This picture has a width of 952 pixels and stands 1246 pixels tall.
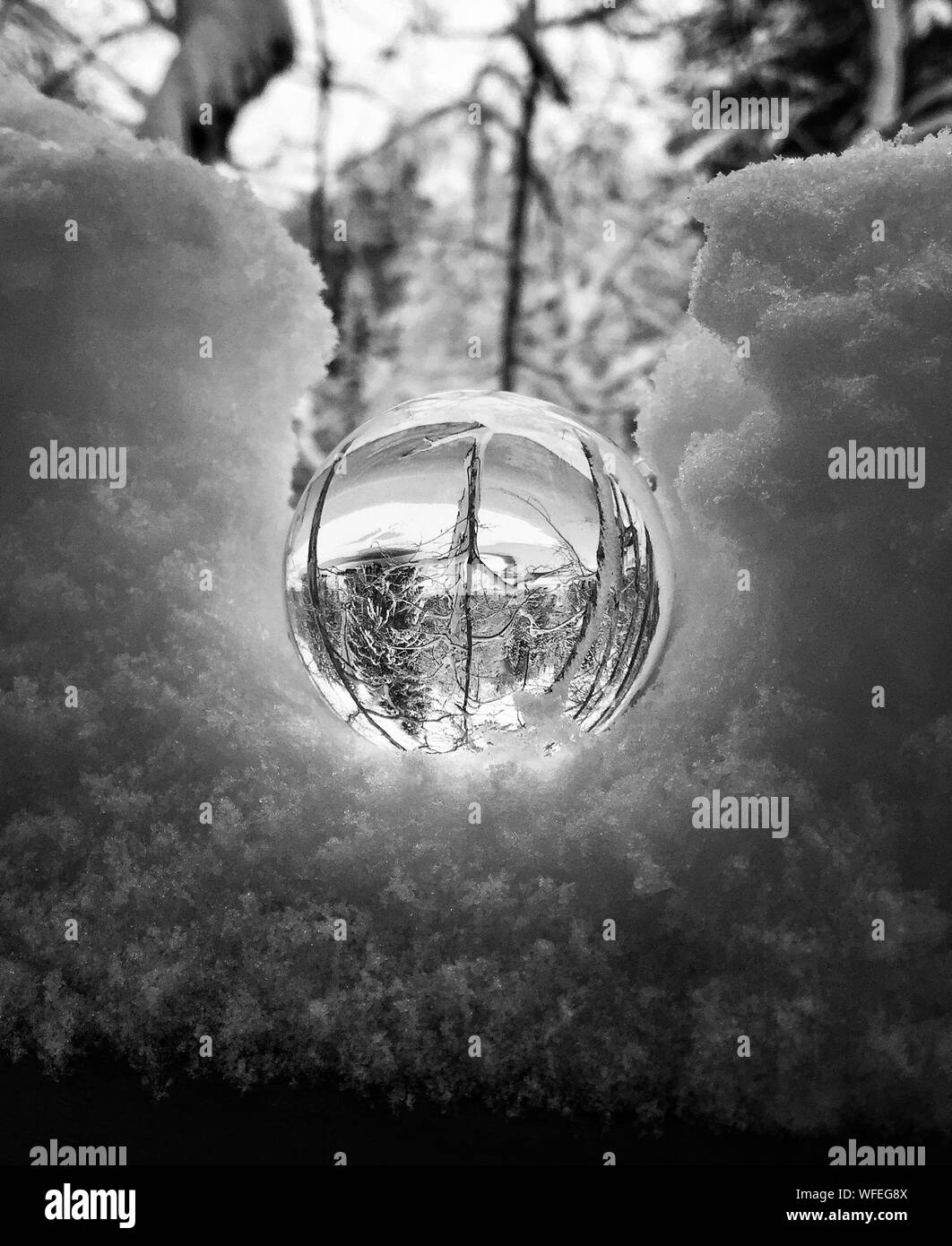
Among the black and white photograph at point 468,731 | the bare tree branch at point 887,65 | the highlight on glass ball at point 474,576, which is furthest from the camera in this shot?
the bare tree branch at point 887,65

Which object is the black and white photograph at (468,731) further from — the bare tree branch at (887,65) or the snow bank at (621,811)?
the bare tree branch at (887,65)

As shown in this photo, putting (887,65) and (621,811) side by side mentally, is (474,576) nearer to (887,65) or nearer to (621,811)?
(621,811)

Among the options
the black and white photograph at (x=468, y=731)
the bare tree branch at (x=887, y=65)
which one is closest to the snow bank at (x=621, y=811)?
the black and white photograph at (x=468, y=731)

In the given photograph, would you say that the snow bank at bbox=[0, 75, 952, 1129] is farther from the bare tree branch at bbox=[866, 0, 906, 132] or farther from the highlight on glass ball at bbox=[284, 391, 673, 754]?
the bare tree branch at bbox=[866, 0, 906, 132]

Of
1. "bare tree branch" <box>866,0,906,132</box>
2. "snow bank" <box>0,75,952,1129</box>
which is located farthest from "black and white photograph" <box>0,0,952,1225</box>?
"bare tree branch" <box>866,0,906,132</box>
